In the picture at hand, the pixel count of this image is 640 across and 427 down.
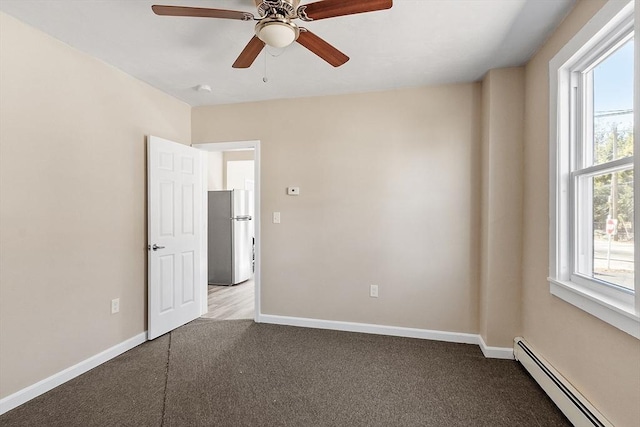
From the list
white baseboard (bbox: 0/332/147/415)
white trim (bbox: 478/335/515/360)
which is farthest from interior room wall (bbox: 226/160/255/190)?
white trim (bbox: 478/335/515/360)

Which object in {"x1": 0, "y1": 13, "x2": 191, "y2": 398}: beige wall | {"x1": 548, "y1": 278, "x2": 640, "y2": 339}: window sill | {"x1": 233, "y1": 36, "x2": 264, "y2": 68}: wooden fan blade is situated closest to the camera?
{"x1": 548, "y1": 278, "x2": 640, "y2": 339}: window sill

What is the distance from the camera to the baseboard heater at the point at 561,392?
5.40 ft

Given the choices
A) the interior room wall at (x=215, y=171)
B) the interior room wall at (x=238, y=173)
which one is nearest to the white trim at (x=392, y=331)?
the interior room wall at (x=215, y=171)

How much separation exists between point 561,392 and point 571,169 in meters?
1.40

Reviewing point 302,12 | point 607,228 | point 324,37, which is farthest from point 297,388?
point 324,37

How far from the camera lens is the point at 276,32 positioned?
1.60 m

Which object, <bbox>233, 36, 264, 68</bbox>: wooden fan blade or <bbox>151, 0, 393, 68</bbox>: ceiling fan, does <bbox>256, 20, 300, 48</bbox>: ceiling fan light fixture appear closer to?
<bbox>151, 0, 393, 68</bbox>: ceiling fan

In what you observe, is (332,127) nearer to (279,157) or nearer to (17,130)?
(279,157)

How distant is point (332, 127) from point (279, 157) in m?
0.68

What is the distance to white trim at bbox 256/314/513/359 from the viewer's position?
2.68 m

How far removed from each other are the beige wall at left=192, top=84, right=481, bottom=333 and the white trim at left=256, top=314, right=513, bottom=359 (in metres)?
0.05

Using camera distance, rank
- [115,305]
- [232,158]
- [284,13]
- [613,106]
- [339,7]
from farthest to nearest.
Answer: [232,158]
[115,305]
[613,106]
[284,13]
[339,7]

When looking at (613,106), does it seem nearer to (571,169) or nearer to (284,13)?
(571,169)

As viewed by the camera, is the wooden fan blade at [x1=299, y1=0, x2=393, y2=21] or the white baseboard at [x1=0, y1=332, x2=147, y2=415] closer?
the wooden fan blade at [x1=299, y1=0, x2=393, y2=21]
